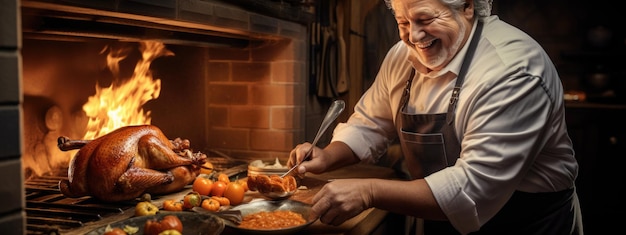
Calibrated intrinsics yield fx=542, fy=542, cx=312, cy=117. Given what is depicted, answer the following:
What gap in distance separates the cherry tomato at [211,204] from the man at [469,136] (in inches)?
15.1

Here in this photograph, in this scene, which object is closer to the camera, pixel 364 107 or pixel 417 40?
pixel 417 40

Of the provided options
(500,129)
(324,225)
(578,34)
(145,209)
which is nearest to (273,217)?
(324,225)

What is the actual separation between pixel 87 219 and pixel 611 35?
4.97 meters

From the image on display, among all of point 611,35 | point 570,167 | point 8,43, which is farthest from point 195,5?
point 611,35

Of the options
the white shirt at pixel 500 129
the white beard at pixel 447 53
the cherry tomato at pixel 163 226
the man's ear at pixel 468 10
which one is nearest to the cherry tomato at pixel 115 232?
the cherry tomato at pixel 163 226

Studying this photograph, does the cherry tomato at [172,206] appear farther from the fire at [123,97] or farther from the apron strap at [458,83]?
the apron strap at [458,83]

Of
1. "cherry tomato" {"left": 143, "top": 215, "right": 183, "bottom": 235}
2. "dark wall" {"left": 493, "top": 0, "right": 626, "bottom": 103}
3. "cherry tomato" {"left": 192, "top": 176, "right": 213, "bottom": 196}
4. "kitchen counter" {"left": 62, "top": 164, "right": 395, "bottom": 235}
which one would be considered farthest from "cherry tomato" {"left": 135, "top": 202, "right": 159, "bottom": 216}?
"dark wall" {"left": 493, "top": 0, "right": 626, "bottom": 103}

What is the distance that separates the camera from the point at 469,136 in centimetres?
168

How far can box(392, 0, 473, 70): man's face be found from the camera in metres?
1.80

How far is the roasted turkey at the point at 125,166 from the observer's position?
1856 millimetres

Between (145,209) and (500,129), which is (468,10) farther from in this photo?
(145,209)

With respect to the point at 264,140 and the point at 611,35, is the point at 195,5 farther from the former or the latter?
the point at 611,35

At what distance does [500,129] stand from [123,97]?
1.75 meters

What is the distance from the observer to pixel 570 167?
185 cm
